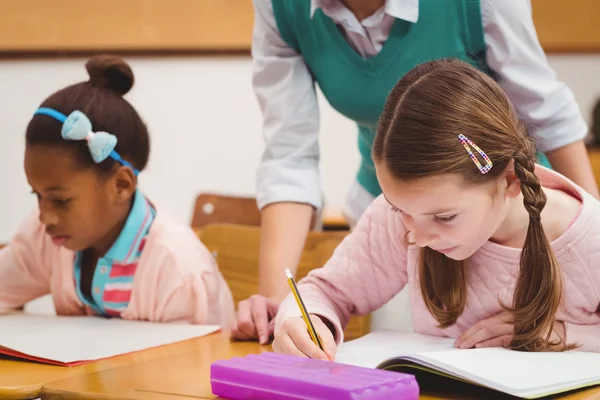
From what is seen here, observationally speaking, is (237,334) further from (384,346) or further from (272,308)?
(384,346)

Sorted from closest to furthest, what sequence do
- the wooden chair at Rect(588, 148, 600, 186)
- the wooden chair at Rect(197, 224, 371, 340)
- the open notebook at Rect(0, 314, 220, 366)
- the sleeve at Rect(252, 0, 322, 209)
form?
the open notebook at Rect(0, 314, 220, 366)
the sleeve at Rect(252, 0, 322, 209)
the wooden chair at Rect(197, 224, 371, 340)
the wooden chair at Rect(588, 148, 600, 186)

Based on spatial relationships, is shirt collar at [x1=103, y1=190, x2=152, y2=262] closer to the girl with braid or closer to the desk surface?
the desk surface

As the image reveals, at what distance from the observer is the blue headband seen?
4.91ft

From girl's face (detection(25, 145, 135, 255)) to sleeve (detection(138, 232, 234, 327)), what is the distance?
12 cm

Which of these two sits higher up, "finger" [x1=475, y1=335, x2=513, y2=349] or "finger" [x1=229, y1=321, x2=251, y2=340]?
"finger" [x1=475, y1=335, x2=513, y2=349]

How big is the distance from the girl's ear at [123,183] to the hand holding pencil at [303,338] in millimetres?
573

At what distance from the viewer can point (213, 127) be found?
3680 mm

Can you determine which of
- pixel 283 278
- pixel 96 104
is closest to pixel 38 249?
pixel 96 104

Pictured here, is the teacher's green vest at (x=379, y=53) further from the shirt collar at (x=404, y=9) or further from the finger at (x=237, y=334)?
the finger at (x=237, y=334)

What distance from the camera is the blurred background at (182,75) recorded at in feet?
11.2

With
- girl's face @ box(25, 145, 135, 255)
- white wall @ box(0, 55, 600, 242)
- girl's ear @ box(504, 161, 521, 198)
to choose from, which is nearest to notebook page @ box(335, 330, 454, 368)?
girl's ear @ box(504, 161, 521, 198)

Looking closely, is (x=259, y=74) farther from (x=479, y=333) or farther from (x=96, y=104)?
(x=479, y=333)

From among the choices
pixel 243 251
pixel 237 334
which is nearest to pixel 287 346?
pixel 237 334

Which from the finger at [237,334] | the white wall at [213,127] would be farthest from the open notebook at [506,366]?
the white wall at [213,127]
